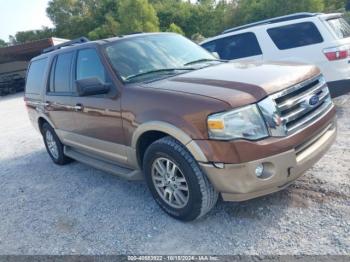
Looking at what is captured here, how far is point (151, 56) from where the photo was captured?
4.21 m

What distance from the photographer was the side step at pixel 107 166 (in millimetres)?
3957

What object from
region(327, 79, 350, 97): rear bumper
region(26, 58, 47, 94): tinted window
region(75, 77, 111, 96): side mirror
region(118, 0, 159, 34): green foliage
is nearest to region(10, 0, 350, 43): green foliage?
region(118, 0, 159, 34): green foliage

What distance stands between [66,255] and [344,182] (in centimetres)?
301

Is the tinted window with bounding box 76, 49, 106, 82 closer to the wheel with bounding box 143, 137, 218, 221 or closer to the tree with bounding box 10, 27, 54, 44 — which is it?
the wheel with bounding box 143, 137, 218, 221

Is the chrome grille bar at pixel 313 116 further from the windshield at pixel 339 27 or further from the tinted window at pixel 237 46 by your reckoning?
the tinted window at pixel 237 46

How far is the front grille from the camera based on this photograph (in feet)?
9.86

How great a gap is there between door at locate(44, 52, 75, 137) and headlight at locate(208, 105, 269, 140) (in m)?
2.57

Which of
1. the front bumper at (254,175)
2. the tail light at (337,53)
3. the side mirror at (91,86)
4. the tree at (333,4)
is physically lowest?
the tree at (333,4)

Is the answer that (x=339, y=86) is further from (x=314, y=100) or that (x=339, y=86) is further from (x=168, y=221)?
(x=168, y=221)

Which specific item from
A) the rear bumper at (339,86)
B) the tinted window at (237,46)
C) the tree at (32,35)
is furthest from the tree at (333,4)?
the tree at (32,35)

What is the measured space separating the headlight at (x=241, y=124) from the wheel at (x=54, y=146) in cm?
372

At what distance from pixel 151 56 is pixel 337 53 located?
3.76m

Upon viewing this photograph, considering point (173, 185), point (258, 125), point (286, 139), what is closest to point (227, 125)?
point (258, 125)

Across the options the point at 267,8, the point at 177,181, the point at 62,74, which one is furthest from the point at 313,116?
the point at 267,8
